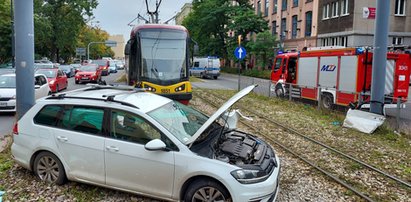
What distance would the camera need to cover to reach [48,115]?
566 centimetres

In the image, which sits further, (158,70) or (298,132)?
(158,70)

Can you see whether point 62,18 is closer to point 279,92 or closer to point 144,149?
point 279,92

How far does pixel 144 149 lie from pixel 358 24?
32.3 metres

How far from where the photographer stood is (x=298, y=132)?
10.5 meters

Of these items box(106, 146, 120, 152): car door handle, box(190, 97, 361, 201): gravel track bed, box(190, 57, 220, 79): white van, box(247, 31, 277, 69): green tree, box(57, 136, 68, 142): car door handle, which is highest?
box(247, 31, 277, 69): green tree

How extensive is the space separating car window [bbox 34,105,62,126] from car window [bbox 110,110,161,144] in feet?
3.44

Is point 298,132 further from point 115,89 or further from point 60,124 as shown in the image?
point 60,124

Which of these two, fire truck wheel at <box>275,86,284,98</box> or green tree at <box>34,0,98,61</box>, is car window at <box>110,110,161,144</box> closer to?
fire truck wheel at <box>275,86,284,98</box>

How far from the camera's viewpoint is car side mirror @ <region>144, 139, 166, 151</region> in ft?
15.2

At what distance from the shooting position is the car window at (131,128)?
4.95 m

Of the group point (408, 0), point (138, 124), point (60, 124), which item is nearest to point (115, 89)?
point (60, 124)

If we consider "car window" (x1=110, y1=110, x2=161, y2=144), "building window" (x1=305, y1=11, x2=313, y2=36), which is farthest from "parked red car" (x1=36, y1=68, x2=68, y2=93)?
"building window" (x1=305, y1=11, x2=313, y2=36)

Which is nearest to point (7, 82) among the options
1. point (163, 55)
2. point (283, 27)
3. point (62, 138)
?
point (163, 55)

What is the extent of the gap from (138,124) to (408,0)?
1424 inches
